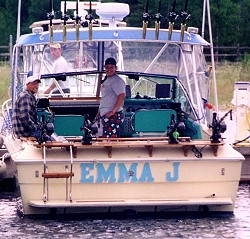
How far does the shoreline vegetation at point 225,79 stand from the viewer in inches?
1121

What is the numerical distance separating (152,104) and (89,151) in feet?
10.8

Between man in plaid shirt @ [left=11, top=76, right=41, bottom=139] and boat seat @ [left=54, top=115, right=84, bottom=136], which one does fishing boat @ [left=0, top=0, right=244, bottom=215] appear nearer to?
boat seat @ [left=54, top=115, right=84, bottom=136]

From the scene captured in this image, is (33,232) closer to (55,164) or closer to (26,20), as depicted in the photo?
(55,164)

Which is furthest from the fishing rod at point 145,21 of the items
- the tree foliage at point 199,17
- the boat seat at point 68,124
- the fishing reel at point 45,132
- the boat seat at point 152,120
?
the tree foliage at point 199,17

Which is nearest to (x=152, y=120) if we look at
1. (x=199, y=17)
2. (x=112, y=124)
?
(x=112, y=124)

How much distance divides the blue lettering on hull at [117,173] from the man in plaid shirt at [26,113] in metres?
1.41

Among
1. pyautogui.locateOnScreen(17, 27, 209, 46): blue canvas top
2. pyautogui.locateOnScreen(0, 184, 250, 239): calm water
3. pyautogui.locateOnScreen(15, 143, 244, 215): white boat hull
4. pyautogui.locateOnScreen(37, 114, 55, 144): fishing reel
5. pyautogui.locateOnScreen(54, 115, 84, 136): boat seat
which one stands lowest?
pyautogui.locateOnScreen(0, 184, 250, 239): calm water

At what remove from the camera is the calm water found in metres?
12.7

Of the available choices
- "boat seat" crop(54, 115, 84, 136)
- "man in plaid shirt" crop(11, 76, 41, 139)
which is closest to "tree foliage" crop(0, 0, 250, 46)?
"boat seat" crop(54, 115, 84, 136)

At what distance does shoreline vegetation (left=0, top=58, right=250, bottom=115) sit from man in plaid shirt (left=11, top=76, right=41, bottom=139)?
498 inches

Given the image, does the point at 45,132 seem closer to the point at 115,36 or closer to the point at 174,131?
the point at 174,131

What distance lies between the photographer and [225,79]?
3153cm

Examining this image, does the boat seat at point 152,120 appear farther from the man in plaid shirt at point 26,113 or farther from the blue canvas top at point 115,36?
the man in plaid shirt at point 26,113

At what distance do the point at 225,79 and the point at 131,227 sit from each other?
741 inches
